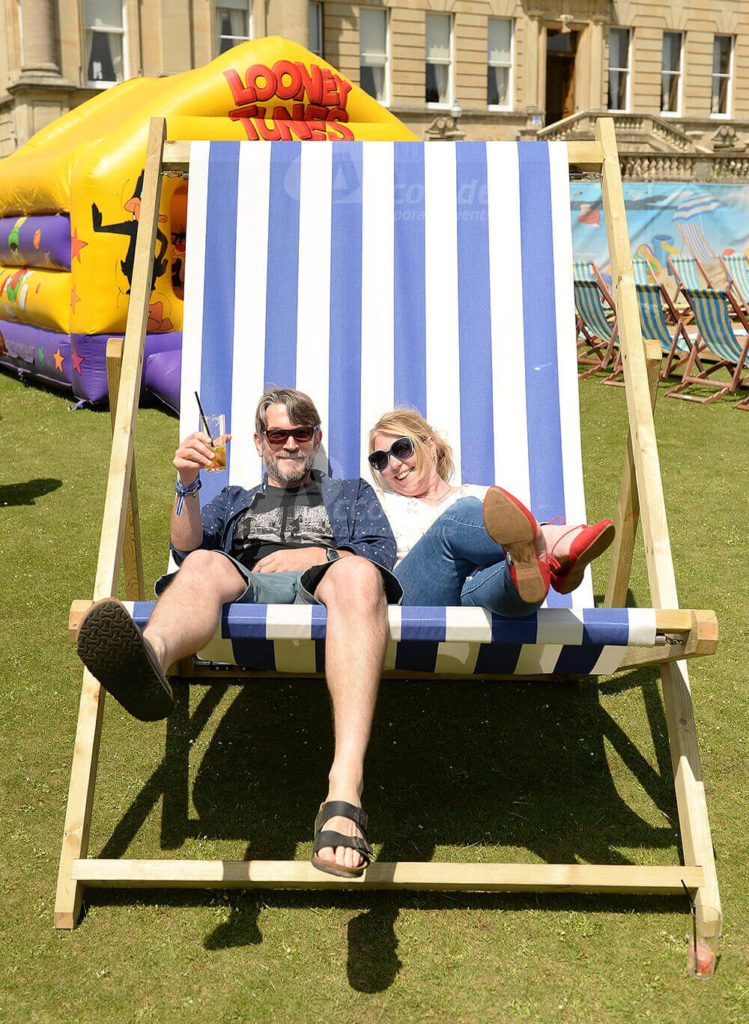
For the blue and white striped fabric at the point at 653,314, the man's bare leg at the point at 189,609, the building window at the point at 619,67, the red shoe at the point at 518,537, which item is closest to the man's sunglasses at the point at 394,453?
the man's bare leg at the point at 189,609

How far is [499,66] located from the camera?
2520 cm

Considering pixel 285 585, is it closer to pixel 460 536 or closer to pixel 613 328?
pixel 460 536

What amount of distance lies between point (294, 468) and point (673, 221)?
1214 centimetres

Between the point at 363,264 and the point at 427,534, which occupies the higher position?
the point at 363,264

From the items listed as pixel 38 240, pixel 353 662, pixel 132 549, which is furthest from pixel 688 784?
pixel 38 240

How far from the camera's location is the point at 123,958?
6.51 feet

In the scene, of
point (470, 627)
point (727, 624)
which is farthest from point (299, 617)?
point (727, 624)

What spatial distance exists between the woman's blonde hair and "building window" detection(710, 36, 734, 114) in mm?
29127

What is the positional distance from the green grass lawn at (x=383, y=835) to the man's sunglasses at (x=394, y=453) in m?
0.80

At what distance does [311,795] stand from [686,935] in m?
0.99

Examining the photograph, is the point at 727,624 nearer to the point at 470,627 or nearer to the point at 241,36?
the point at 470,627

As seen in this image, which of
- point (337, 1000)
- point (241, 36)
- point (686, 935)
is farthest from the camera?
point (241, 36)

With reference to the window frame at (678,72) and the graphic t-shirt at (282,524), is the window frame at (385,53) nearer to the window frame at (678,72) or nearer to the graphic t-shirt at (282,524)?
the window frame at (678,72)

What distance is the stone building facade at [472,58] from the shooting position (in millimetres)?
Answer: 19766
